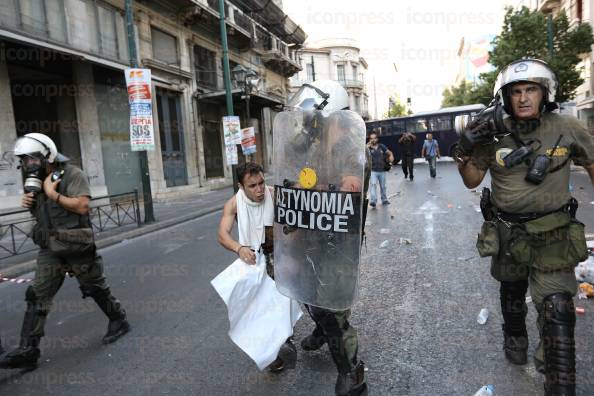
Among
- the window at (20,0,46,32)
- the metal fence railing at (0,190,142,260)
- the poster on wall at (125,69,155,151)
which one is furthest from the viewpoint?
the window at (20,0,46,32)

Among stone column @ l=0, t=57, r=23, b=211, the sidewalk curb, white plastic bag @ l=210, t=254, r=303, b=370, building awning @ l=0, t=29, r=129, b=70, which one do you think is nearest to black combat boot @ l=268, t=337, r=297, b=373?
white plastic bag @ l=210, t=254, r=303, b=370

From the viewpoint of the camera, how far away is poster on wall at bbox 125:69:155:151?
31.7 ft

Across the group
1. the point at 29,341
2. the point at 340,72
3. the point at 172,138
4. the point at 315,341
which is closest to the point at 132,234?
the point at 29,341

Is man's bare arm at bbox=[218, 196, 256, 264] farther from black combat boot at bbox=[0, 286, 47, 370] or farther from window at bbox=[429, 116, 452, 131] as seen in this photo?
window at bbox=[429, 116, 452, 131]

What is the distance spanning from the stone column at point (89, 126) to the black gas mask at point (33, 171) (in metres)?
10.4

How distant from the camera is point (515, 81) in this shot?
239 cm

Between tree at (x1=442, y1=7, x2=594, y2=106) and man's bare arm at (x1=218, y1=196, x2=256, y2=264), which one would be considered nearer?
man's bare arm at (x1=218, y1=196, x2=256, y2=264)

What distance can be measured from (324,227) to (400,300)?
7.32 ft

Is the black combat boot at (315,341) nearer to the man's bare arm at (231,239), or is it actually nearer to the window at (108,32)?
the man's bare arm at (231,239)

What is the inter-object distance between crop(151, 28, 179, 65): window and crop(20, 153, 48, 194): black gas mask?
14.4 meters

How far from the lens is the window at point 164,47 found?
54.3 ft

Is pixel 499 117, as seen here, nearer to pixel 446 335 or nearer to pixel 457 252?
pixel 446 335

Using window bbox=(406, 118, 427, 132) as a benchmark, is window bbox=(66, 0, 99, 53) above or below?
above

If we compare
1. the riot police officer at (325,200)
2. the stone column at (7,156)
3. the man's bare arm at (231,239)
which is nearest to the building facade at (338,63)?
the stone column at (7,156)
